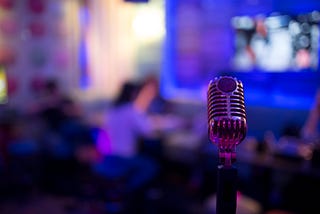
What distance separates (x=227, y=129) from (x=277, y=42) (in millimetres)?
3756

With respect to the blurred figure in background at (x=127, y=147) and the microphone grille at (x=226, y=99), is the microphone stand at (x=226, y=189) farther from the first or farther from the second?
the blurred figure in background at (x=127, y=147)

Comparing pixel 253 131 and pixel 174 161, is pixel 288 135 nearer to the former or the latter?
pixel 253 131

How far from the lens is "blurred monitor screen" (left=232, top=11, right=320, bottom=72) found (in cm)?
409

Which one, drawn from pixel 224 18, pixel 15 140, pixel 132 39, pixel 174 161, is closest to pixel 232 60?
pixel 224 18

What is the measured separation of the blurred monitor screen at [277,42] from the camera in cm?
409

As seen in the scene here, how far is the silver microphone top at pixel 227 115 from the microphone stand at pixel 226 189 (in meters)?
0.04

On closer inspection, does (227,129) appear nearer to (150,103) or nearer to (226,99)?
(226,99)

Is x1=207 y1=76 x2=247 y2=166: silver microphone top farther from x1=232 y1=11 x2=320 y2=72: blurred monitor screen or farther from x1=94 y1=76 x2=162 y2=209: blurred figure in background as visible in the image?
x1=232 y1=11 x2=320 y2=72: blurred monitor screen

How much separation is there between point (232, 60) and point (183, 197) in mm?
1859

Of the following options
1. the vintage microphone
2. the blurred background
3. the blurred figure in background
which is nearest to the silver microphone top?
the vintage microphone

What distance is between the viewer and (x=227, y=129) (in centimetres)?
81

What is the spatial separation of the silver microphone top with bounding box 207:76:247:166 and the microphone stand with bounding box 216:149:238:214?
0.13 ft

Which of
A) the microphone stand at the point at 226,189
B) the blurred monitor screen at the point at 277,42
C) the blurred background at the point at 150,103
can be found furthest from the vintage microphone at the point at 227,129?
the blurred monitor screen at the point at 277,42

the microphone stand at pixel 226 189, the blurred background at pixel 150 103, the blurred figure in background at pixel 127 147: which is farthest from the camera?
the blurred background at pixel 150 103
